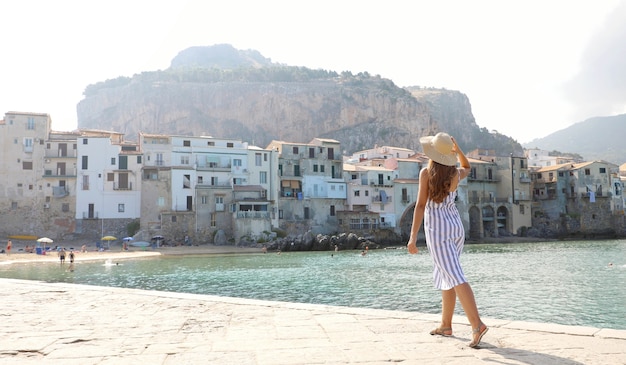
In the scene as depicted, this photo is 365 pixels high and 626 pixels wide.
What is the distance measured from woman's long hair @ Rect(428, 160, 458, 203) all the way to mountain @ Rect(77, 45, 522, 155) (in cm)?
11986

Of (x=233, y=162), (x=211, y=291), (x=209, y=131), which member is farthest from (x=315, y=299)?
(x=209, y=131)

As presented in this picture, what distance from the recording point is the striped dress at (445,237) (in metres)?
5.81

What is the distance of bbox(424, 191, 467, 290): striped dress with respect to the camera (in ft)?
19.1

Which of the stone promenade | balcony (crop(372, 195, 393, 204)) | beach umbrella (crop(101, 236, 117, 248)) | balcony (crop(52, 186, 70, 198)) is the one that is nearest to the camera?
the stone promenade

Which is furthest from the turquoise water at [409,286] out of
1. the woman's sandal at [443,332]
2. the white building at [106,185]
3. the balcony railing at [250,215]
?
the balcony railing at [250,215]

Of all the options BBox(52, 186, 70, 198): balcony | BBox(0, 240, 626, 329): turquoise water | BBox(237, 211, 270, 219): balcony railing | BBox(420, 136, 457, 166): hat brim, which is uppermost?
BBox(52, 186, 70, 198): balcony

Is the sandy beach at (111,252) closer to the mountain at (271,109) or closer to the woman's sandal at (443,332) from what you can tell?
the woman's sandal at (443,332)

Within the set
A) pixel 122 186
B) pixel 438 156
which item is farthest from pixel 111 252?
pixel 438 156

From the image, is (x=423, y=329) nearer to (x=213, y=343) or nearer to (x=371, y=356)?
(x=371, y=356)

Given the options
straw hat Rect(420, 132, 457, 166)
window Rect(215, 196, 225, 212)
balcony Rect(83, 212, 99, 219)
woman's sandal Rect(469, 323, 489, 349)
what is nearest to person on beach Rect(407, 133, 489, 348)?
straw hat Rect(420, 132, 457, 166)

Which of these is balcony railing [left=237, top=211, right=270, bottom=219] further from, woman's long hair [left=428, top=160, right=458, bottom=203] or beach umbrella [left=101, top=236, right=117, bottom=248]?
woman's long hair [left=428, top=160, right=458, bottom=203]

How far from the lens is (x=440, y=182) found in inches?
232

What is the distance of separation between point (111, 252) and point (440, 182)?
4743 cm

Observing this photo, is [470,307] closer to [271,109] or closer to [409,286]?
[409,286]
